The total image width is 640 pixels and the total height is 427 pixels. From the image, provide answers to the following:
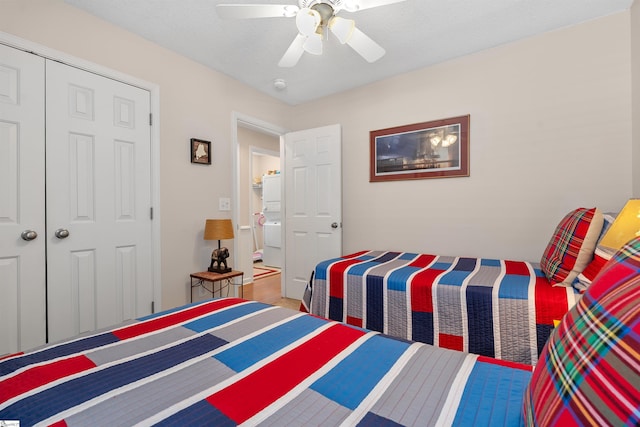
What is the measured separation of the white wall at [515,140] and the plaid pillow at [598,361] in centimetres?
241

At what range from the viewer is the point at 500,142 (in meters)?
2.72

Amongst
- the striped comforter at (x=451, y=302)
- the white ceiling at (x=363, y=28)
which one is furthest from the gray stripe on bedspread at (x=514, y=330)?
the white ceiling at (x=363, y=28)

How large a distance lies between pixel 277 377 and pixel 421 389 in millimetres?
373

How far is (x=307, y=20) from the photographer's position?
177cm

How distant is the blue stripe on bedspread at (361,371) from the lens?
2.37 ft

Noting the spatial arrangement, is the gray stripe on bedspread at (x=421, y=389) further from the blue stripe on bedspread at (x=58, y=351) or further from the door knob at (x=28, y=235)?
the door knob at (x=28, y=235)

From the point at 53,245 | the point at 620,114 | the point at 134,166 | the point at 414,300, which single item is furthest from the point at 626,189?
the point at 53,245

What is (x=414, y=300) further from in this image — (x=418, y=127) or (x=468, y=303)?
(x=418, y=127)

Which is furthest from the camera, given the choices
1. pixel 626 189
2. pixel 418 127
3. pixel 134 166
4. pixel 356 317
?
pixel 418 127

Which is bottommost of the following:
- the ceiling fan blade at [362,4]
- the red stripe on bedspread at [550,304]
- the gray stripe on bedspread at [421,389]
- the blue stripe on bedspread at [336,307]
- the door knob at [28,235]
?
the blue stripe on bedspread at [336,307]

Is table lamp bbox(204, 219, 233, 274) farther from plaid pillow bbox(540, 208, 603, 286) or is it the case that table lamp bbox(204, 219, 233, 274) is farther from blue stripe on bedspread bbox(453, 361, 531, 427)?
plaid pillow bbox(540, 208, 603, 286)

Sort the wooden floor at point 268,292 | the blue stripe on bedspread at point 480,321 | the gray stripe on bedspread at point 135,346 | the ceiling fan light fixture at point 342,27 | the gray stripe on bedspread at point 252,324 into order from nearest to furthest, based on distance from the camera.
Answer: the gray stripe on bedspread at point 135,346 < the gray stripe on bedspread at point 252,324 < the blue stripe on bedspread at point 480,321 < the ceiling fan light fixture at point 342,27 < the wooden floor at point 268,292

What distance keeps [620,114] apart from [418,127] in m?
1.53

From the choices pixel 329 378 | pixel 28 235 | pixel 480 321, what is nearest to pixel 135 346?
pixel 329 378
